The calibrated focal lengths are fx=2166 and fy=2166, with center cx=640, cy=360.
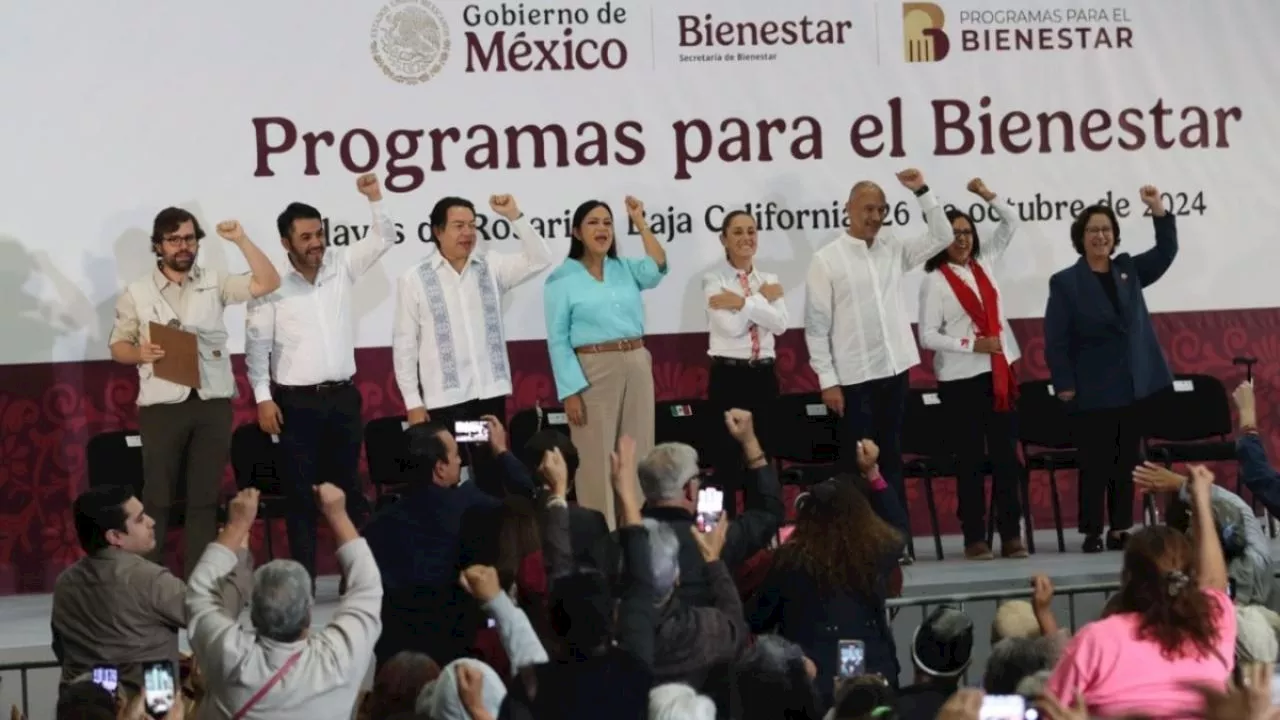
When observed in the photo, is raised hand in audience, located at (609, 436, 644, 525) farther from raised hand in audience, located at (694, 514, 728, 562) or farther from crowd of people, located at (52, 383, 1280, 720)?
raised hand in audience, located at (694, 514, 728, 562)

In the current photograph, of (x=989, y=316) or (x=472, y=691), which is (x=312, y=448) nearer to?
(x=989, y=316)

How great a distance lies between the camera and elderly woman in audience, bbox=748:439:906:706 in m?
5.38

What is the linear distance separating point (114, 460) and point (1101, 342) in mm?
3852

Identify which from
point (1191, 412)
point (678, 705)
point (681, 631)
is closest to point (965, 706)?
point (678, 705)

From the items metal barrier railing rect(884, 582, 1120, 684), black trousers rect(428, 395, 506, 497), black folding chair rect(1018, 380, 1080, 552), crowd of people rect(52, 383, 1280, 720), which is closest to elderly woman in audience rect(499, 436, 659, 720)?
crowd of people rect(52, 383, 1280, 720)

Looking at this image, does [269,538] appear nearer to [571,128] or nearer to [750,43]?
[571,128]

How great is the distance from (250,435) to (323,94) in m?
1.49

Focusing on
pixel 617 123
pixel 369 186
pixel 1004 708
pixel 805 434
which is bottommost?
pixel 1004 708

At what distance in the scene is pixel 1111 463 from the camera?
8.41m

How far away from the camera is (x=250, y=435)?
8469 millimetres

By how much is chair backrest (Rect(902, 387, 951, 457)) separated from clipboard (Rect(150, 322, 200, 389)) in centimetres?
287

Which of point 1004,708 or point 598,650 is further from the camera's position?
point 598,650

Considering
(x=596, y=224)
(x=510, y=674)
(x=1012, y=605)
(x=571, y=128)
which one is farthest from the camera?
(x=571, y=128)

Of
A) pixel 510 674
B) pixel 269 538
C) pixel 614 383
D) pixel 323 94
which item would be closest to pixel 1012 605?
pixel 510 674
